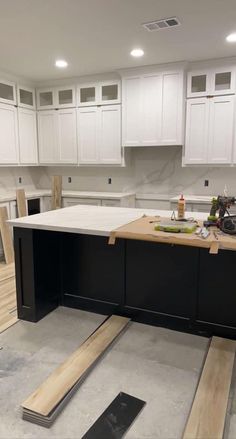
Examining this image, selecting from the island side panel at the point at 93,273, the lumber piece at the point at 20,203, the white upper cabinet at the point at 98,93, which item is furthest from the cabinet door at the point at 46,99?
the island side panel at the point at 93,273

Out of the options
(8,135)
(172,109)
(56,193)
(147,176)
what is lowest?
(56,193)

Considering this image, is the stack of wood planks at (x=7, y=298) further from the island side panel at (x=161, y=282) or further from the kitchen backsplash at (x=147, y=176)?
the kitchen backsplash at (x=147, y=176)

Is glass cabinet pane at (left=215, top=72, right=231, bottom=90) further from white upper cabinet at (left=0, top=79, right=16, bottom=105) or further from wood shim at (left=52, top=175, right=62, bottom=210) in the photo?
white upper cabinet at (left=0, top=79, right=16, bottom=105)

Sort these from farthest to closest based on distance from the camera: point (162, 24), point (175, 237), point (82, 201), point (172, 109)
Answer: point (82, 201)
point (172, 109)
point (162, 24)
point (175, 237)

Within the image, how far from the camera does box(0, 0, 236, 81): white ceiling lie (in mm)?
2848

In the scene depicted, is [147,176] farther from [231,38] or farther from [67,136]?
[231,38]

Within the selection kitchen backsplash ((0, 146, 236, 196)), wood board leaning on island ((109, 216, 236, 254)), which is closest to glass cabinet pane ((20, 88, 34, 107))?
kitchen backsplash ((0, 146, 236, 196))

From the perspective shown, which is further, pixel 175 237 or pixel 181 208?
pixel 181 208

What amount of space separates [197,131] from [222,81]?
718 millimetres

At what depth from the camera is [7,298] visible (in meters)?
3.26

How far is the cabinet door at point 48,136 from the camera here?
5484 mm

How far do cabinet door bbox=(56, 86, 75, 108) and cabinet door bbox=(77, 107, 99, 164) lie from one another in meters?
0.24

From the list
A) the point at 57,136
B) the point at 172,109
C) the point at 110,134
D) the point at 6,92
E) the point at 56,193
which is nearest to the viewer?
the point at 172,109

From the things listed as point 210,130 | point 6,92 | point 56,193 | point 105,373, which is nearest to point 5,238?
point 56,193
